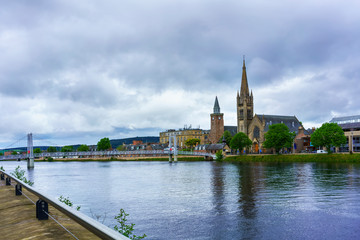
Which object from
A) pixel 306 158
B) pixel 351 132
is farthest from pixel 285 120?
pixel 306 158

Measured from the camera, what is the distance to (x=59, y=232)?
8062 mm

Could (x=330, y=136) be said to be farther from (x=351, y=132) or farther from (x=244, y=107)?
(x=244, y=107)

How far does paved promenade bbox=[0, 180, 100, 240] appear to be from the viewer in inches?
311

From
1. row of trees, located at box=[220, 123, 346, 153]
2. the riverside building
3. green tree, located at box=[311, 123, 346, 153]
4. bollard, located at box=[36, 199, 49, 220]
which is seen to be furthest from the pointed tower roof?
bollard, located at box=[36, 199, 49, 220]

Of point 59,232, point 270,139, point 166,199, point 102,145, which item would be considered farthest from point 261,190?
point 102,145

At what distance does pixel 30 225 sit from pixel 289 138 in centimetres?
11761

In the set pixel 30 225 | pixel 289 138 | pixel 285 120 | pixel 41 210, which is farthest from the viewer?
pixel 285 120

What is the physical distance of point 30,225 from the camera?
887 centimetres

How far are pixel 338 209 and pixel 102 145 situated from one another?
17756cm

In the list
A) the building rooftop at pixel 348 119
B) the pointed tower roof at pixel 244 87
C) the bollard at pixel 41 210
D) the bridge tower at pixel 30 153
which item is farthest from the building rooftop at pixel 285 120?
the bollard at pixel 41 210

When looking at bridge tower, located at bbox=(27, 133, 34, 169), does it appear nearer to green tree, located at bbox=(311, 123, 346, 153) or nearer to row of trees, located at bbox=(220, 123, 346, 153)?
row of trees, located at bbox=(220, 123, 346, 153)

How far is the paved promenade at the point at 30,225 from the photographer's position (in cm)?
790

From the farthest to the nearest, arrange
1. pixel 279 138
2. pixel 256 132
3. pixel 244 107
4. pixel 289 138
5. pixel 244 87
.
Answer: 1. pixel 244 87
2. pixel 244 107
3. pixel 256 132
4. pixel 289 138
5. pixel 279 138

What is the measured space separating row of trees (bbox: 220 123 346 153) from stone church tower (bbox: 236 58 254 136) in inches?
1495
